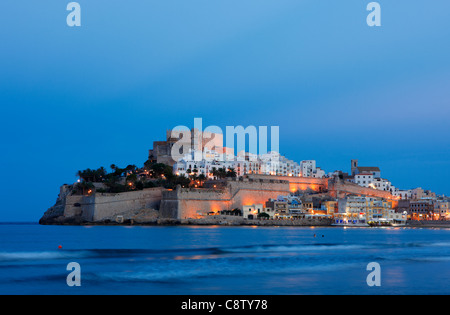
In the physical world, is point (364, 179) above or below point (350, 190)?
above

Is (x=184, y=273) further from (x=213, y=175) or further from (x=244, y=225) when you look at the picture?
(x=213, y=175)

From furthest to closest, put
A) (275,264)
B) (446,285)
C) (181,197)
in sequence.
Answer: (181,197) → (275,264) → (446,285)

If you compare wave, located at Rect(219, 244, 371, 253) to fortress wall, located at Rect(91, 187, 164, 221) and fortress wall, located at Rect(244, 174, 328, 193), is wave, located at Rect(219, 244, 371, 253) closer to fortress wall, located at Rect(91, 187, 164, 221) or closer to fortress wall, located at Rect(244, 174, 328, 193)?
fortress wall, located at Rect(91, 187, 164, 221)

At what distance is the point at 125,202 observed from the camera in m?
37.6

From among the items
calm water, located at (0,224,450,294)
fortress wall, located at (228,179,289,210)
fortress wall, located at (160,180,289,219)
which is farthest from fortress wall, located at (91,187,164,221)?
calm water, located at (0,224,450,294)

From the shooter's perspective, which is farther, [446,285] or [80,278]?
[80,278]

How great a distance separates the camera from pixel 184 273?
495 inches

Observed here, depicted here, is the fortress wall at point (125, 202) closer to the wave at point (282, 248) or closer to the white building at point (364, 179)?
the wave at point (282, 248)

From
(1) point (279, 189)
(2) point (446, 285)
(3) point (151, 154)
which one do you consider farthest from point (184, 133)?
(2) point (446, 285)

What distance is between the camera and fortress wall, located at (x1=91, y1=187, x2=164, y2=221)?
1448 inches
